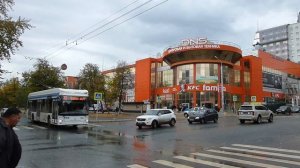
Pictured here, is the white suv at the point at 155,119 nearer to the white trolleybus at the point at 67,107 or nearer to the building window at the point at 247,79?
the white trolleybus at the point at 67,107

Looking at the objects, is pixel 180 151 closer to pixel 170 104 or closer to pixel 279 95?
pixel 170 104

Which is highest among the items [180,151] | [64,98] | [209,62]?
[209,62]

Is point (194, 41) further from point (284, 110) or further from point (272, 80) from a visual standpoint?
point (272, 80)

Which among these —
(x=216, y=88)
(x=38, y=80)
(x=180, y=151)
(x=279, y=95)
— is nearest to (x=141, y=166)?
(x=180, y=151)

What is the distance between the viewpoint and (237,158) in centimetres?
1266

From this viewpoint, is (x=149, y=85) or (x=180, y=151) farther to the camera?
(x=149, y=85)

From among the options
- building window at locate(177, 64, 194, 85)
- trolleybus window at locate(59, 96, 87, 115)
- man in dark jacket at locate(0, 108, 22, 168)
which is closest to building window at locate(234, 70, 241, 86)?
building window at locate(177, 64, 194, 85)

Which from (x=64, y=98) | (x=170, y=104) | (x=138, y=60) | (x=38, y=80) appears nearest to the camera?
(x=64, y=98)

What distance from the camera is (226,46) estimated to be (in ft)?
259

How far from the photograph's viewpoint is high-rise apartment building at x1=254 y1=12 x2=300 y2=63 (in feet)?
518

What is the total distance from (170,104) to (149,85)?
37.3 feet

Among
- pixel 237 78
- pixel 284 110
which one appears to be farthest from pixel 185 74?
pixel 284 110

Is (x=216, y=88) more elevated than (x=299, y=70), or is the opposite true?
(x=299, y=70)

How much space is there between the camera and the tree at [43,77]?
6506 cm
